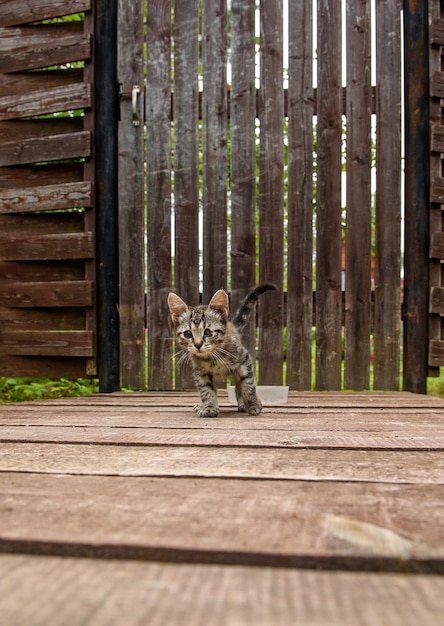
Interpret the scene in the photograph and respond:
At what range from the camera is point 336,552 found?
0.77 metres

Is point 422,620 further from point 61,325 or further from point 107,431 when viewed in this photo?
point 61,325

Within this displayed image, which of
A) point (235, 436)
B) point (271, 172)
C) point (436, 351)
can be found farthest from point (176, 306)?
point (436, 351)

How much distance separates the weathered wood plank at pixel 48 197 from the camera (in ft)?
12.7

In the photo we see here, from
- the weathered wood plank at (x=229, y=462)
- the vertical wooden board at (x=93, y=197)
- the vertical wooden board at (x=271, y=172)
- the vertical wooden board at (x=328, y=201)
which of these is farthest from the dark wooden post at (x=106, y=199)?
the weathered wood plank at (x=229, y=462)

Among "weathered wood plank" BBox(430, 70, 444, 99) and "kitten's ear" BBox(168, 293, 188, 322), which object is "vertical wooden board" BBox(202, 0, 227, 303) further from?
"weathered wood plank" BBox(430, 70, 444, 99)

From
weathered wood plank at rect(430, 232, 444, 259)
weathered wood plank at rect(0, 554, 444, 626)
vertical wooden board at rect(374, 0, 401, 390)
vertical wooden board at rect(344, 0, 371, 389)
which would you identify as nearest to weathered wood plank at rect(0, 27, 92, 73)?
vertical wooden board at rect(344, 0, 371, 389)

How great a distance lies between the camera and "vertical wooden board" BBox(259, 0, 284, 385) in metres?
3.91

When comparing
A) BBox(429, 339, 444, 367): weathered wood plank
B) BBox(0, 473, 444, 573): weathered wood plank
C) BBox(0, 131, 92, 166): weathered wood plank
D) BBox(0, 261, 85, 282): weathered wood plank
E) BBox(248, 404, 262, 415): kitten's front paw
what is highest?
BBox(0, 131, 92, 166): weathered wood plank

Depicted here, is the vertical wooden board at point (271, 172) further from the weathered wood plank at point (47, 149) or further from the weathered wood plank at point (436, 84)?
the weathered wood plank at point (47, 149)

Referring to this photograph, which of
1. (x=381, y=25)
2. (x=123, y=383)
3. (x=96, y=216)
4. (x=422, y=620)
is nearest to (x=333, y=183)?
(x=381, y=25)

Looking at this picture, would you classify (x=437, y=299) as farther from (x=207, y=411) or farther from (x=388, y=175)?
(x=207, y=411)

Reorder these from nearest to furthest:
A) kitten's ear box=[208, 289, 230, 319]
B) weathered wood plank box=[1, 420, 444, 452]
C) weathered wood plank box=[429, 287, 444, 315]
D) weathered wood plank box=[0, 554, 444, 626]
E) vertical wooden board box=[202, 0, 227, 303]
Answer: weathered wood plank box=[0, 554, 444, 626], weathered wood plank box=[1, 420, 444, 452], kitten's ear box=[208, 289, 230, 319], weathered wood plank box=[429, 287, 444, 315], vertical wooden board box=[202, 0, 227, 303]

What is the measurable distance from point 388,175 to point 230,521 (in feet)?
11.2

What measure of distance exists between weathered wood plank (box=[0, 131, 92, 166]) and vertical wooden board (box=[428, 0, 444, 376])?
7.48 feet
